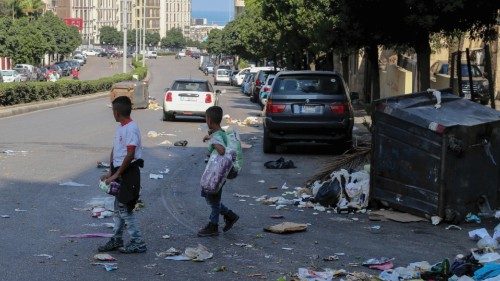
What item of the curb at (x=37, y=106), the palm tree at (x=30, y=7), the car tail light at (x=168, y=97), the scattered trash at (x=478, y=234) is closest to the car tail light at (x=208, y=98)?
the car tail light at (x=168, y=97)

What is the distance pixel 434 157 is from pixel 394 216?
91cm

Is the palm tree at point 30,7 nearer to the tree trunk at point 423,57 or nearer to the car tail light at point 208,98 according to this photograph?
the car tail light at point 208,98

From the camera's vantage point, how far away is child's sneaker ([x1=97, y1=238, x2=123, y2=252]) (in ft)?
28.0

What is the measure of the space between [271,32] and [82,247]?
4446cm

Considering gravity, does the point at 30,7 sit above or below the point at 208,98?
above

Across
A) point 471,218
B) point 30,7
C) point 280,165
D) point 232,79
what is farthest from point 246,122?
point 30,7

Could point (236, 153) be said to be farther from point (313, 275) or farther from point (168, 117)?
point (168, 117)

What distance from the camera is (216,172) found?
942 centimetres

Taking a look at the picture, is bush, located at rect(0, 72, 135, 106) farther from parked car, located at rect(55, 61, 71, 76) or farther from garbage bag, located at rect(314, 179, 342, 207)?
parked car, located at rect(55, 61, 71, 76)

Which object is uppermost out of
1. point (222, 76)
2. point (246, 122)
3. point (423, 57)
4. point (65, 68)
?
point (423, 57)

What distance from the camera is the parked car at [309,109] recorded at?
59.5 feet

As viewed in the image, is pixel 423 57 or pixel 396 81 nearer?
pixel 423 57

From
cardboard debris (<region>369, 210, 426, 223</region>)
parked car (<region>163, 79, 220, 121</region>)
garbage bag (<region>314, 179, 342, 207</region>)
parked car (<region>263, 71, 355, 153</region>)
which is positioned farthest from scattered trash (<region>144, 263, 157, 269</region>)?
parked car (<region>163, 79, 220, 121</region>)

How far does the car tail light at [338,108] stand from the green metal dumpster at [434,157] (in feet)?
22.7
